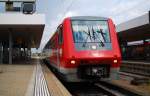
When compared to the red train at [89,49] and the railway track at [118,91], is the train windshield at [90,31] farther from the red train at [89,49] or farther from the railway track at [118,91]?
the railway track at [118,91]

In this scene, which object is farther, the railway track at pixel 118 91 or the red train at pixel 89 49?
the red train at pixel 89 49

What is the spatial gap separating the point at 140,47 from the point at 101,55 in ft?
112

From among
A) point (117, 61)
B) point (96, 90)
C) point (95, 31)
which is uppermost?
point (95, 31)

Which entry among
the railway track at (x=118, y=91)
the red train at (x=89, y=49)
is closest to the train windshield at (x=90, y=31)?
the red train at (x=89, y=49)

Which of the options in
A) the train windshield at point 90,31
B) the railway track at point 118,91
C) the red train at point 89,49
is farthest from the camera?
the train windshield at point 90,31

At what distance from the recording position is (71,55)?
16.2m

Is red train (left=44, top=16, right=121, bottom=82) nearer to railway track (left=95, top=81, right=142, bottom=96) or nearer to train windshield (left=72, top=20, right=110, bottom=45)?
train windshield (left=72, top=20, right=110, bottom=45)

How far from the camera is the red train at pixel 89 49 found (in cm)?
1616

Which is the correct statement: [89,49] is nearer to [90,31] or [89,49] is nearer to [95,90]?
[90,31]

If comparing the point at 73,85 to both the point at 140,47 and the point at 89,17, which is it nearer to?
the point at 89,17

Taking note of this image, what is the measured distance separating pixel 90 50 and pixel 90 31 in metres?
1.09

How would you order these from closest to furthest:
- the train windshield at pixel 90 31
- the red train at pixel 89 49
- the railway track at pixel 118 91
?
the railway track at pixel 118 91
the red train at pixel 89 49
the train windshield at pixel 90 31

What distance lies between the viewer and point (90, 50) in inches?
650

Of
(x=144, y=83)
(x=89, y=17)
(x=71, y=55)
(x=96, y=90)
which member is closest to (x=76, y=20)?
(x=89, y=17)
